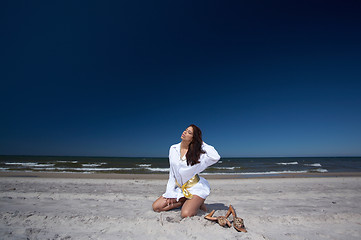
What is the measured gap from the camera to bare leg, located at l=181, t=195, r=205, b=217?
3422 mm

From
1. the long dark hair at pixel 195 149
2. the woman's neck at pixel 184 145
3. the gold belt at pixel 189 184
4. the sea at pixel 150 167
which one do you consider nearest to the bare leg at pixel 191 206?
the gold belt at pixel 189 184

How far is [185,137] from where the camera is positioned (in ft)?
12.1

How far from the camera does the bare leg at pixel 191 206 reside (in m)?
3.42

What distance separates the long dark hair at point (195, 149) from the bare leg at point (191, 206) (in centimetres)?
67

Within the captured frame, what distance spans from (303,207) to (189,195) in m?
2.98

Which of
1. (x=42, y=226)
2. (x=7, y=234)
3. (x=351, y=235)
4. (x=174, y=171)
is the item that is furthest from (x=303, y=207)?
(x=7, y=234)

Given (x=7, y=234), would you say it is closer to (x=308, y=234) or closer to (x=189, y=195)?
(x=189, y=195)

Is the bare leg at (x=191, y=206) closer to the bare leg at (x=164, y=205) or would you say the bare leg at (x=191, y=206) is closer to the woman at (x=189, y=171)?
the woman at (x=189, y=171)

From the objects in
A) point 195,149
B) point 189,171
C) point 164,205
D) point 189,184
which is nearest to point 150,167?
point 164,205

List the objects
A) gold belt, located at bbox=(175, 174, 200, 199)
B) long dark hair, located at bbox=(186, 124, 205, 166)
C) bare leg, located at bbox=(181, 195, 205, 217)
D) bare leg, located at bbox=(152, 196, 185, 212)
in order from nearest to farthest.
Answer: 1. bare leg, located at bbox=(181, 195, 205, 217)
2. long dark hair, located at bbox=(186, 124, 205, 166)
3. gold belt, located at bbox=(175, 174, 200, 199)
4. bare leg, located at bbox=(152, 196, 185, 212)

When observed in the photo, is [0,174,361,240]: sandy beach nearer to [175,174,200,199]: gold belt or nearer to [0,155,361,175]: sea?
[175,174,200,199]: gold belt

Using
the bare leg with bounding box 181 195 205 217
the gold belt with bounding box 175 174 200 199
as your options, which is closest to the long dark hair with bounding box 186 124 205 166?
the gold belt with bounding box 175 174 200 199

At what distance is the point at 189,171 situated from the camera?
3672 mm

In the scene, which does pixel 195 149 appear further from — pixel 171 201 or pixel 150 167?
pixel 150 167
